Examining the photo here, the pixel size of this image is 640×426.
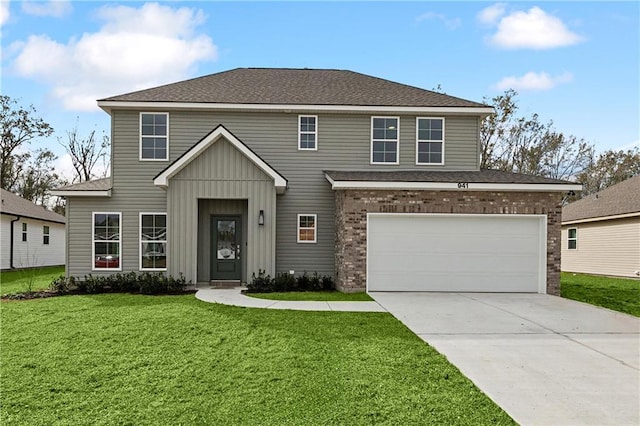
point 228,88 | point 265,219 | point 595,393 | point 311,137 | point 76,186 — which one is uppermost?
point 228,88

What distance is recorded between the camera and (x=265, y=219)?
13.8m

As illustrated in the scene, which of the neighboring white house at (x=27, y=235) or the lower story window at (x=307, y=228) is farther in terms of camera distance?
the neighboring white house at (x=27, y=235)

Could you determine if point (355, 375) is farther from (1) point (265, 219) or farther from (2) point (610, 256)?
(2) point (610, 256)

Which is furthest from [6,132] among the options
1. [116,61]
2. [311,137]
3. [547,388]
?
[547,388]

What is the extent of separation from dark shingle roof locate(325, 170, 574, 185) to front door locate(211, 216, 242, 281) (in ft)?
11.9

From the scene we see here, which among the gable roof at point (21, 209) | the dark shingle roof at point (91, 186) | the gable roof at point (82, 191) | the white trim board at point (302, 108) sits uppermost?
the white trim board at point (302, 108)

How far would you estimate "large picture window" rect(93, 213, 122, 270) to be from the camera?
14.7 meters

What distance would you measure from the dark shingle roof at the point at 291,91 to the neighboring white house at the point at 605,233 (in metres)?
10.5

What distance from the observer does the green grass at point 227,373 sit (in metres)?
4.48

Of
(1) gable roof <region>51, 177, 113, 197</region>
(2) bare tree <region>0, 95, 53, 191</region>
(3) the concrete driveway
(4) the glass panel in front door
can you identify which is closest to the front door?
(4) the glass panel in front door

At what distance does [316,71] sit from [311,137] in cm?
492

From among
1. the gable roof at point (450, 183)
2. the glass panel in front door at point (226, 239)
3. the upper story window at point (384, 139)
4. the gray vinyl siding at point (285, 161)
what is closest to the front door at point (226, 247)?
the glass panel in front door at point (226, 239)

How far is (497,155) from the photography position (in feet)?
113

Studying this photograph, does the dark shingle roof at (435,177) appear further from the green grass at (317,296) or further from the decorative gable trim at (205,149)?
the green grass at (317,296)
